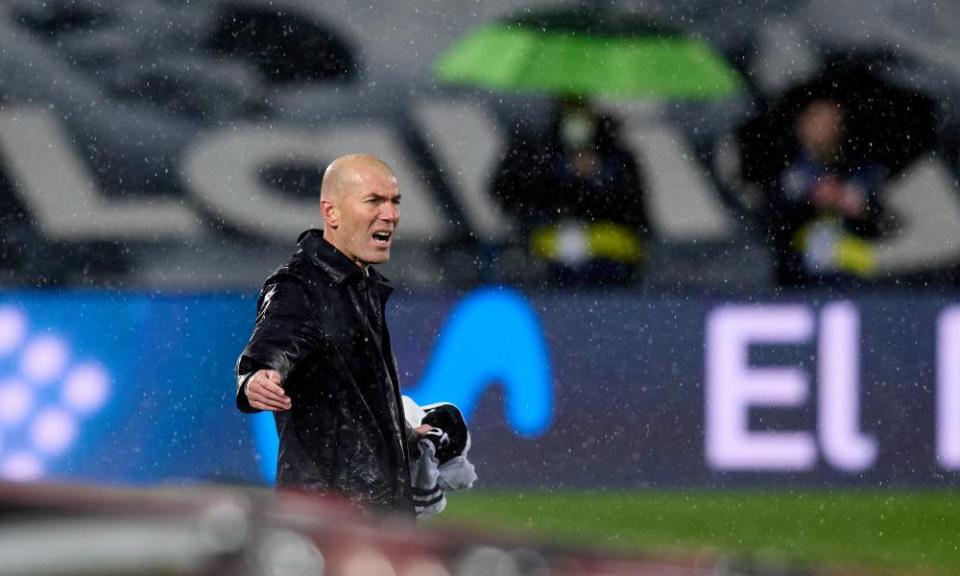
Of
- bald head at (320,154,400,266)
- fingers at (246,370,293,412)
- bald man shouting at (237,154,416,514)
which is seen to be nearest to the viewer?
fingers at (246,370,293,412)

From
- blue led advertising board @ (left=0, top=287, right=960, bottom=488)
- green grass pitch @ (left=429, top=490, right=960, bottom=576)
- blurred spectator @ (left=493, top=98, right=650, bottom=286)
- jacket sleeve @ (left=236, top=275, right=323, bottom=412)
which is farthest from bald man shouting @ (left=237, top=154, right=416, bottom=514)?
blurred spectator @ (left=493, top=98, right=650, bottom=286)

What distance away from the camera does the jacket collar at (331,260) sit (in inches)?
234

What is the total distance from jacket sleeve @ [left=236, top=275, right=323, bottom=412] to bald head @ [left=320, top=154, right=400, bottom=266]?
0.67 feet

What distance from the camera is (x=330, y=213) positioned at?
6121 millimetres

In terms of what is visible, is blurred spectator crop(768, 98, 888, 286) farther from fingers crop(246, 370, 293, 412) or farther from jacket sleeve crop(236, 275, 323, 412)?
fingers crop(246, 370, 293, 412)

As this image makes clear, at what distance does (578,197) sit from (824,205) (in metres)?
1.27

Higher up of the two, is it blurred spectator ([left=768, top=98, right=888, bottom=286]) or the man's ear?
blurred spectator ([left=768, top=98, right=888, bottom=286])

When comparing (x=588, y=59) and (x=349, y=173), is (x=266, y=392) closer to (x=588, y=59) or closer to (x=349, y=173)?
(x=349, y=173)

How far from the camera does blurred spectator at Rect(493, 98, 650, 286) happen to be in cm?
1184

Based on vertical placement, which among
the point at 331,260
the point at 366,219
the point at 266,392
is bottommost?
the point at 266,392

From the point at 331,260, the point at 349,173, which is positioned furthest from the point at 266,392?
the point at 349,173

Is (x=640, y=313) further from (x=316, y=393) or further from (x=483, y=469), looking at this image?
(x=316, y=393)

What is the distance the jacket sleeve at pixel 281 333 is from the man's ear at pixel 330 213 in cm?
23

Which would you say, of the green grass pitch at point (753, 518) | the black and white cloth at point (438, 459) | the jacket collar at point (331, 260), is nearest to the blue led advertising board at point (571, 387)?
the green grass pitch at point (753, 518)
